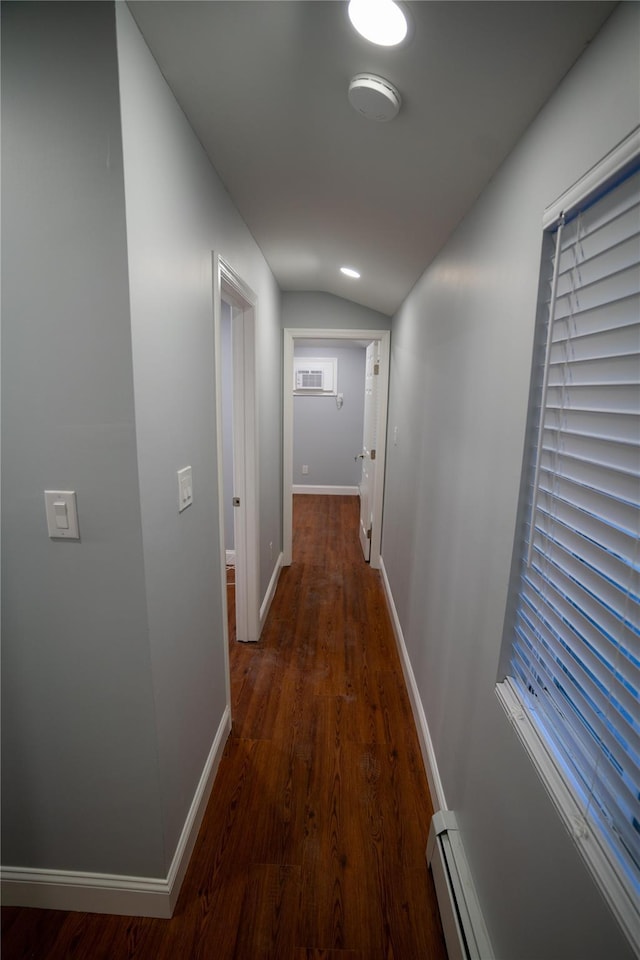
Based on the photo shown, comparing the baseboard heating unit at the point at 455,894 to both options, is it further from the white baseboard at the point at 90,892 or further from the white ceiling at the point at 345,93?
the white ceiling at the point at 345,93

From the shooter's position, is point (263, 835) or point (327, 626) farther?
point (327, 626)

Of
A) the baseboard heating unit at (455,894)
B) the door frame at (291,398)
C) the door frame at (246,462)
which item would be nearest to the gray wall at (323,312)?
the door frame at (291,398)

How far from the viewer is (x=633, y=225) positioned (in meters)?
0.68

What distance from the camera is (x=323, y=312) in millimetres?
3430

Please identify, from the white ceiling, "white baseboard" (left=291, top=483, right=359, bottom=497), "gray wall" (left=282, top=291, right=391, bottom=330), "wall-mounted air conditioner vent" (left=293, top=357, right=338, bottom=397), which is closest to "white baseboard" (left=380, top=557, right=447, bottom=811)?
the white ceiling

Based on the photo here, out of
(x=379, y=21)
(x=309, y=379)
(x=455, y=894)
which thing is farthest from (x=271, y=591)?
(x=309, y=379)

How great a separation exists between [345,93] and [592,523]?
116cm

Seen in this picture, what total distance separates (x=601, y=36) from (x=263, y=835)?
229 cm

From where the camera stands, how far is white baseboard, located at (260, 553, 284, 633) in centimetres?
285

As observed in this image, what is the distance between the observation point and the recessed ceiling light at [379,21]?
0.79 m

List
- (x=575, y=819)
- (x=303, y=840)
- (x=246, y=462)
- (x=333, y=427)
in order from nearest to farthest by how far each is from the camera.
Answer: (x=575, y=819) → (x=303, y=840) → (x=246, y=462) → (x=333, y=427)

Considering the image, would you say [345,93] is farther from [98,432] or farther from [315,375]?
[315,375]

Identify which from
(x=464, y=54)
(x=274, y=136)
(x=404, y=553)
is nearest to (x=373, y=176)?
(x=274, y=136)

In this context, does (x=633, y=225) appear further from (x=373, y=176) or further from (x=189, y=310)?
(x=189, y=310)
